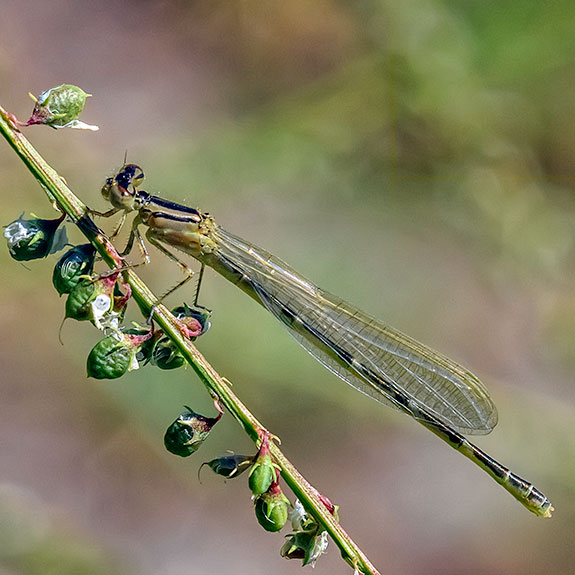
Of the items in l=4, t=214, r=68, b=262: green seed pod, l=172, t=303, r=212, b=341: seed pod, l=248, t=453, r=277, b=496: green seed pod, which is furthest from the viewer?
l=172, t=303, r=212, b=341: seed pod

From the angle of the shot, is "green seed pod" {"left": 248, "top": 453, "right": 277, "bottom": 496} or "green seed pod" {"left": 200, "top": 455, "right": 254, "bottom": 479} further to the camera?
"green seed pod" {"left": 200, "top": 455, "right": 254, "bottom": 479}

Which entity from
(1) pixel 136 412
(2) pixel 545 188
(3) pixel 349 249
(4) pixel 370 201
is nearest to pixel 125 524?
(1) pixel 136 412

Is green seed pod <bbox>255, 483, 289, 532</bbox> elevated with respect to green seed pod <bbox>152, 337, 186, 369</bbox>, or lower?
lower

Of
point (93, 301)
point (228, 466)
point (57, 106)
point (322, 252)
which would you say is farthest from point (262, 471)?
point (322, 252)

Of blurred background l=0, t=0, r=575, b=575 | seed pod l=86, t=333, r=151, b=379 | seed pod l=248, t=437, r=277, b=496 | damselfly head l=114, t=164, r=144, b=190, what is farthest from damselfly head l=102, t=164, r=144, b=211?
blurred background l=0, t=0, r=575, b=575

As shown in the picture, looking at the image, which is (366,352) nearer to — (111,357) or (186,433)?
(186,433)

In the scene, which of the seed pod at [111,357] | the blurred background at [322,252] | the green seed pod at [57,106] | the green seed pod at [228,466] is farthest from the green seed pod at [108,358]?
the blurred background at [322,252]

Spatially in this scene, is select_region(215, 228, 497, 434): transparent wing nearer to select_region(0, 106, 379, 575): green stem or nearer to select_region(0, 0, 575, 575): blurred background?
select_region(0, 0, 575, 575): blurred background
